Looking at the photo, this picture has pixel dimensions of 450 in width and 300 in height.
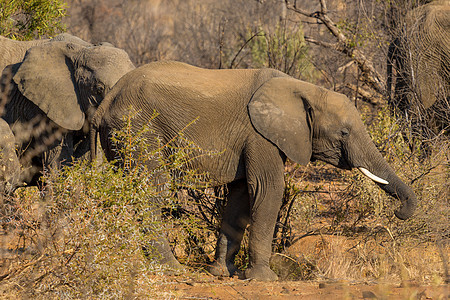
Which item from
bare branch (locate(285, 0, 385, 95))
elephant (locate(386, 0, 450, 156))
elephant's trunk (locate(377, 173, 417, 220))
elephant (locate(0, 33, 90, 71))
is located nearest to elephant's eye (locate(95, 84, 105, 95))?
elephant (locate(0, 33, 90, 71))

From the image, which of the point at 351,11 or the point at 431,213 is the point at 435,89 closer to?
the point at 431,213

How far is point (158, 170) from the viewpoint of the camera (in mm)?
5250

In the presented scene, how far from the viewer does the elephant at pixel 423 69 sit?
25.5 feet

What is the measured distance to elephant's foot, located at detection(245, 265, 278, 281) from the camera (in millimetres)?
5648

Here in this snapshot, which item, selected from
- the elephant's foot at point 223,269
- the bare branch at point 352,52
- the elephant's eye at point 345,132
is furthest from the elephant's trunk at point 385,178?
the bare branch at point 352,52

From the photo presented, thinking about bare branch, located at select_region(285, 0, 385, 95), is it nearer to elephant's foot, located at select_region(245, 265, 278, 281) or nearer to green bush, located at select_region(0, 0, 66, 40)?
green bush, located at select_region(0, 0, 66, 40)

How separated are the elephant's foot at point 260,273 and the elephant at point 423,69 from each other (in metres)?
2.68

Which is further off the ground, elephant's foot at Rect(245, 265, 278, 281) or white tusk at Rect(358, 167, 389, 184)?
white tusk at Rect(358, 167, 389, 184)

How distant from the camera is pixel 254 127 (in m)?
5.68

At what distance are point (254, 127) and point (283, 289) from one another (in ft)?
4.13

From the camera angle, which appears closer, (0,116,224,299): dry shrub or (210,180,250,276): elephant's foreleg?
(0,116,224,299): dry shrub

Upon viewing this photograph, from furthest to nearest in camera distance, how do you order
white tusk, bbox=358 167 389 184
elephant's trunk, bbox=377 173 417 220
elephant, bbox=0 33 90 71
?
elephant, bbox=0 33 90 71 → white tusk, bbox=358 167 389 184 → elephant's trunk, bbox=377 173 417 220

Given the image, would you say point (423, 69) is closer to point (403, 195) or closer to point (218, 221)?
point (403, 195)

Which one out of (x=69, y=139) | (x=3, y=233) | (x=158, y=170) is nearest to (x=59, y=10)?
(x=69, y=139)
